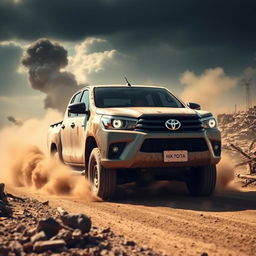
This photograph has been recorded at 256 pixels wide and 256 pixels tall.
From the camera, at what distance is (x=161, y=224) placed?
539cm

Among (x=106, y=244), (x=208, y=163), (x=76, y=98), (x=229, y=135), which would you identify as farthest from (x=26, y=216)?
(x=229, y=135)

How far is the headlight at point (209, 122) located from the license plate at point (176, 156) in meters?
0.59

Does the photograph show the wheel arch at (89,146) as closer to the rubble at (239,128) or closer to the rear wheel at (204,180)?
the rear wheel at (204,180)

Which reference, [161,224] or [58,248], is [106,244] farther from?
[161,224]

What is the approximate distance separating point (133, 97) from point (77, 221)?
4.68m

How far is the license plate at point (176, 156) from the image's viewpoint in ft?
24.2

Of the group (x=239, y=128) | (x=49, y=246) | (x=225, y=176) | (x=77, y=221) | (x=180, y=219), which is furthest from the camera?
(x=239, y=128)

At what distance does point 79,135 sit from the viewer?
872 cm

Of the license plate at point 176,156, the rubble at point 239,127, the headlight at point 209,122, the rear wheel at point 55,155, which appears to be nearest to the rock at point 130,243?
the license plate at point 176,156

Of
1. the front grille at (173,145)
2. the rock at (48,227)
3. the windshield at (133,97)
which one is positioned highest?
the windshield at (133,97)

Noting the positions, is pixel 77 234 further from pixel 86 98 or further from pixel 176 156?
pixel 86 98

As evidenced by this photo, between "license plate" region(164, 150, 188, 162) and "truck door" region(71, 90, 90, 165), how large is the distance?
1.65 meters

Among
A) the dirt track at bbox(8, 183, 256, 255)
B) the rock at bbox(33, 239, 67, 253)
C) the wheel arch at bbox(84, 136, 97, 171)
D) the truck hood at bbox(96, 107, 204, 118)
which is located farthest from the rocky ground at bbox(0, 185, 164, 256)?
the wheel arch at bbox(84, 136, 97, 171)

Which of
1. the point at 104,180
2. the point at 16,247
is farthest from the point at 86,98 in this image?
the point at 16,247
